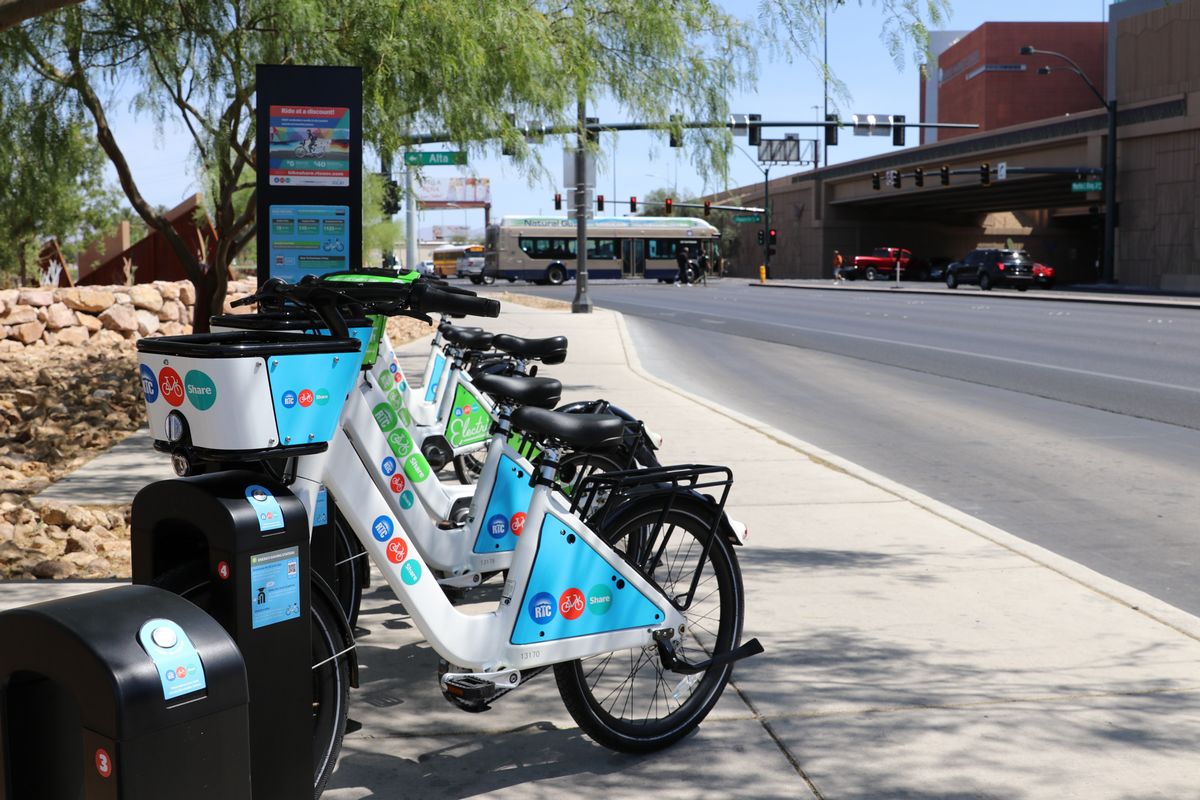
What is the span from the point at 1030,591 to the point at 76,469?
21.6 feet

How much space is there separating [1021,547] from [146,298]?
18.0 m

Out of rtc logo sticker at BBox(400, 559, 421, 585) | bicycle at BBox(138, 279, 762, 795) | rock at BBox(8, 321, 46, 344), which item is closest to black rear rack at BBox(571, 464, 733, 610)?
bicycle at BBox(138, 279, 762, 795)

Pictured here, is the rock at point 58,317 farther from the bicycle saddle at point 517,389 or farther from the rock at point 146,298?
the bicycle saddle at point 517,389

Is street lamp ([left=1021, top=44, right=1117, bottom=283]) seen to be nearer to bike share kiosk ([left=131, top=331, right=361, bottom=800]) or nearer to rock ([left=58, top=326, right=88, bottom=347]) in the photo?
rock ([left=58, top=326, right=88, bottom=347])

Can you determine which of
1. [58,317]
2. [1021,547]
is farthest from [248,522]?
[58,317]

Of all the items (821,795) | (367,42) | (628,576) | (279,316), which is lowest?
(821,795)

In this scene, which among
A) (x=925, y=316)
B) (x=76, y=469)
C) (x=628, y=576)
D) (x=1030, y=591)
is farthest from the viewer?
(x=925, y=316)

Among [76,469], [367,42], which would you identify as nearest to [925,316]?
[367,42]

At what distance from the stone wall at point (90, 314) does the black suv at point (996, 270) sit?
3745 cm

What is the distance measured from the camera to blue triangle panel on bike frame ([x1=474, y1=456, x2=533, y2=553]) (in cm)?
479

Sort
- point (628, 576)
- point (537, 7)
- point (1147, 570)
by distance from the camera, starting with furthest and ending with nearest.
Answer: point (537, 7) < point (1147, 570) < point (628, 576)

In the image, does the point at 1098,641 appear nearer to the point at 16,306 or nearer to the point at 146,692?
the point at 146,692

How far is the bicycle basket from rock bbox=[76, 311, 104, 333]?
738 inches

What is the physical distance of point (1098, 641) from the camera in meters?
5.02
